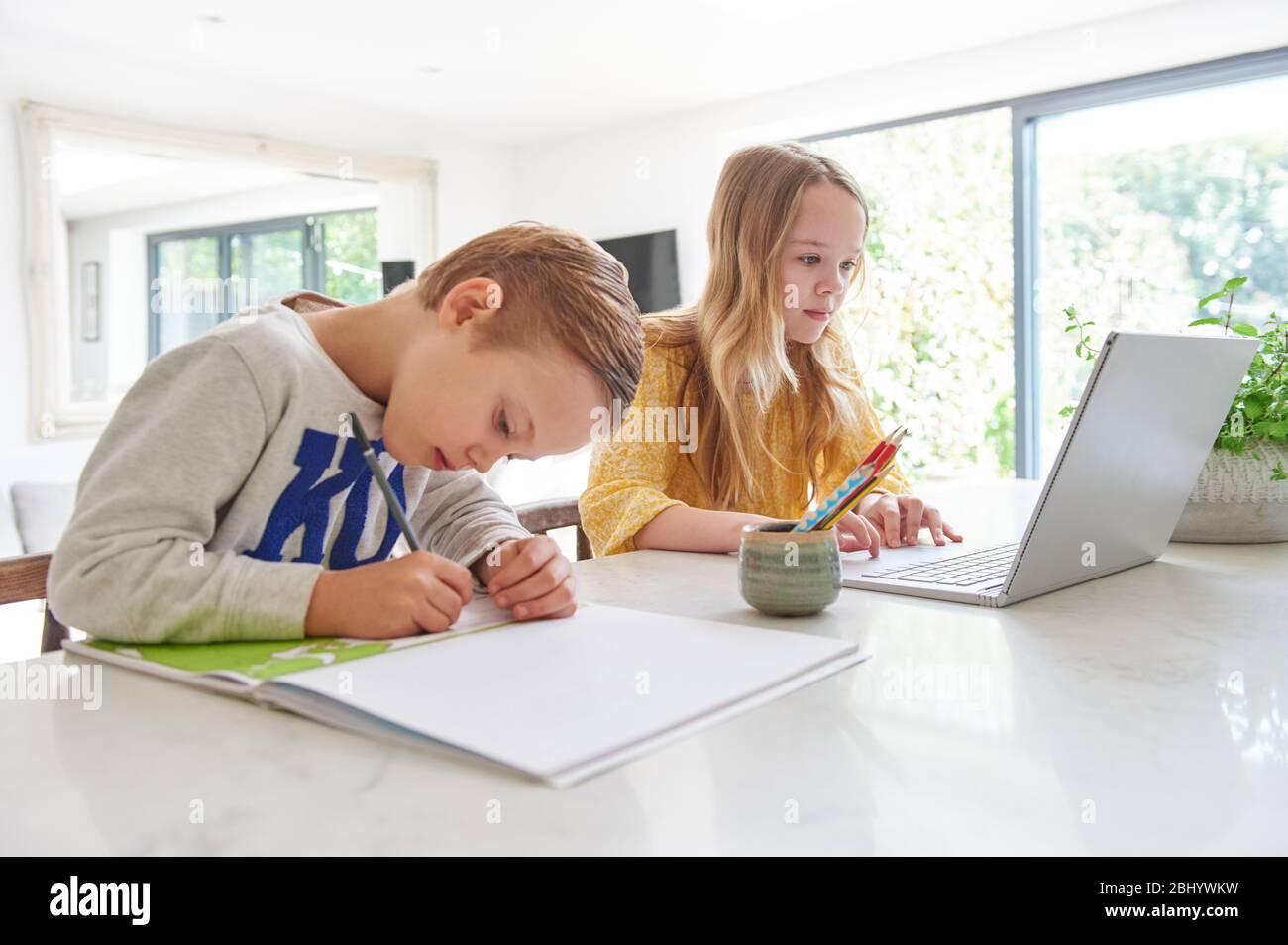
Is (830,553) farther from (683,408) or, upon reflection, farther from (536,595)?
Result: (683,408)

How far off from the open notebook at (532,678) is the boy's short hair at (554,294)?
0.76ft

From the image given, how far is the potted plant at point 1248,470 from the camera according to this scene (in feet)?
4.18

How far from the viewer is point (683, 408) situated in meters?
1.61

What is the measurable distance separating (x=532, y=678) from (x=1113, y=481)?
622 millimetres

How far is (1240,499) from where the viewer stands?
51.1 inches

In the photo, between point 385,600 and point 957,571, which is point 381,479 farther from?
point 957,571

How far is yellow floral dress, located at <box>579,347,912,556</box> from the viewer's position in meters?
1.40

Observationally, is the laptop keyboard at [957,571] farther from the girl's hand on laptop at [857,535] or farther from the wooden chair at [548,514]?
the wooden chair at [548,514]

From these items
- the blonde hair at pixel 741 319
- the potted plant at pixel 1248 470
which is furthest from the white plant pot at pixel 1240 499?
the blonde hair at pixel 741 319

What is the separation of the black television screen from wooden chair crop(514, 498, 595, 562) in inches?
163

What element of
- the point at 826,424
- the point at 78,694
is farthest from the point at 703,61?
the point at 78,694

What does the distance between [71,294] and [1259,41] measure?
4.83 m

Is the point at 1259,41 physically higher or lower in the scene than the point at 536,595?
higher
